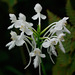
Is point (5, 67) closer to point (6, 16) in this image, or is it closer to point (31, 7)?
point (6, 16)

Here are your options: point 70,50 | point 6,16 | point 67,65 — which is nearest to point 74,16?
point 70,50

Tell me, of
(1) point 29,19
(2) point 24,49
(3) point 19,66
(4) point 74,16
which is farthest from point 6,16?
(4) point 74,16

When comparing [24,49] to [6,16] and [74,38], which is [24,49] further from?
[74,38]

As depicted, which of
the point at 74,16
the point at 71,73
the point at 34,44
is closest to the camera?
the point at 34,44

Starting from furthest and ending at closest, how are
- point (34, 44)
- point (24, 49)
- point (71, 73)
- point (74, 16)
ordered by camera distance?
point (24, 49) < point (74, 16) < point (71, 73) < point (34, 44)

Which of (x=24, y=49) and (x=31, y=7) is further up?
(x=31, y=7)

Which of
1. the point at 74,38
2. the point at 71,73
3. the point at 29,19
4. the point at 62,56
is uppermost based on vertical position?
the point at 29,19

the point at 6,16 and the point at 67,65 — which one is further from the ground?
the point at 6,16

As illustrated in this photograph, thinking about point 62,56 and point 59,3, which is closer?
point 62,56

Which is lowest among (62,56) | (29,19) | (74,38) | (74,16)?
(62,56)
